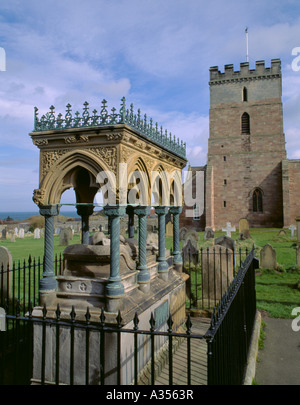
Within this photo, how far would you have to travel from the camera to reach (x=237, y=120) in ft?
109

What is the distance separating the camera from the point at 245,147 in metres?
32.7

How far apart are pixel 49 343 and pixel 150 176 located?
3.23 metres

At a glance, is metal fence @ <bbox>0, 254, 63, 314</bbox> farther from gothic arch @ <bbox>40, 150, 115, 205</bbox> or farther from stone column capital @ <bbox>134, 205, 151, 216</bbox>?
stone column capital @ <bbox>134, 205, 151, 216</bbox>

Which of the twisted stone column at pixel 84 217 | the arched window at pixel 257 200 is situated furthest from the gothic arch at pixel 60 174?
the arched window at pixel 257 200

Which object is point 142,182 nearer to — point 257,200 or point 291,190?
point 257,200

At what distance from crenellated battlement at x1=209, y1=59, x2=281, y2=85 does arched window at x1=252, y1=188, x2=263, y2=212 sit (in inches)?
479

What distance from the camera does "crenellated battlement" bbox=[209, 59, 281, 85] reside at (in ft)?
107

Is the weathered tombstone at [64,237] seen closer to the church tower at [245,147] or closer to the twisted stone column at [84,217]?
the twisted stone column at [84,217]

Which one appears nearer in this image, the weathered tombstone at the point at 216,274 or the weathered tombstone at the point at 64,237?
the weathered tombstone at the point at 216,274

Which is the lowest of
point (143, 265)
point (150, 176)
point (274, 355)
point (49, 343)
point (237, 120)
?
point (274, 355)

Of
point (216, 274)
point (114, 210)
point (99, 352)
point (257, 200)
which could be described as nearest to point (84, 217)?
point (114, 210)

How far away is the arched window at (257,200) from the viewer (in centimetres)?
3209

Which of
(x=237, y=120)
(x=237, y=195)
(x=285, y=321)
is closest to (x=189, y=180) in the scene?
(x=237, y=195)
